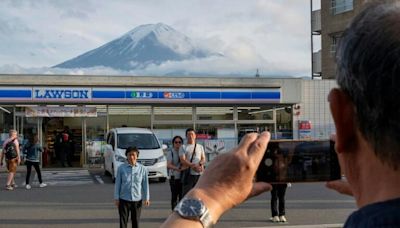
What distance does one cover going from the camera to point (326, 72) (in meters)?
33.3

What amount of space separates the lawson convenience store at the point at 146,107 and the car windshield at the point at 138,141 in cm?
445

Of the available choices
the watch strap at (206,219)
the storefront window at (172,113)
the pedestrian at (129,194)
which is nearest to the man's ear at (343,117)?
the watch strap at (206,219)

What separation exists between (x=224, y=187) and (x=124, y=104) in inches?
903

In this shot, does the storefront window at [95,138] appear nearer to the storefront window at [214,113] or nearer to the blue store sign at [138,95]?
the blue store sign at [138,95]

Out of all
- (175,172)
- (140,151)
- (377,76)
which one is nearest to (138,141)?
(140,151)

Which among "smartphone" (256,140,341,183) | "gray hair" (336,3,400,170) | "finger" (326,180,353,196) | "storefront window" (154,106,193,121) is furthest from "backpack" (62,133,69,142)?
"gray hair" (336,3,400,170)

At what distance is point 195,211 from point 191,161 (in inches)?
327

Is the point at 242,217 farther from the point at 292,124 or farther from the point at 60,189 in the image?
the point at 292,124

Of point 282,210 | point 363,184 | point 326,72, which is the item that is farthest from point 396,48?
point 326,72

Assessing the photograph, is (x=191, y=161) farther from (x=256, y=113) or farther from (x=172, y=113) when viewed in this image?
(x=256, y=113)

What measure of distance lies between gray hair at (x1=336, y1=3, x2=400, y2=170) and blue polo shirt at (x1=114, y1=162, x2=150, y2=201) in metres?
7.08

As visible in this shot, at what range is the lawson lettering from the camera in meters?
23.3

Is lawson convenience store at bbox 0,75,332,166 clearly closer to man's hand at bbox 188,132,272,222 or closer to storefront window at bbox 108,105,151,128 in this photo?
storefront window at bbox 108,105,151,128

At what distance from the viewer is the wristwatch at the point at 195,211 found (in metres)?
1.50
